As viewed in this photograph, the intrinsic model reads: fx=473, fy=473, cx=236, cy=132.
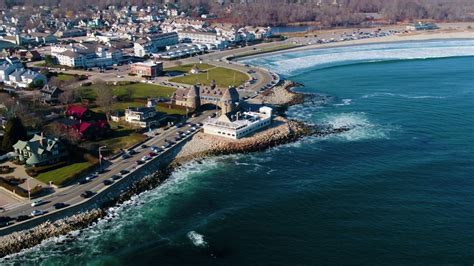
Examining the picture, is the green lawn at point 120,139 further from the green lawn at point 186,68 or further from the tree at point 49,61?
the tree at point 49,61

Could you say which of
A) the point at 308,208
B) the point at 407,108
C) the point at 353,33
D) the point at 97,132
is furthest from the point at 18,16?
the point at 308,208

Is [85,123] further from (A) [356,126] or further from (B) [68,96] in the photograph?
(A) [356,126]

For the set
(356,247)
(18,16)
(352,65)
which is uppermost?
(18,16)

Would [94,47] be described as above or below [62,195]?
above

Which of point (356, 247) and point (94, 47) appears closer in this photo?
point (356, 247)

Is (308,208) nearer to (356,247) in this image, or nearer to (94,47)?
(356,247)

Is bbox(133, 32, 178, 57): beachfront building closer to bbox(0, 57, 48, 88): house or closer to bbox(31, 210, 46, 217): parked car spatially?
bbox(0, 57, 48, 88): house

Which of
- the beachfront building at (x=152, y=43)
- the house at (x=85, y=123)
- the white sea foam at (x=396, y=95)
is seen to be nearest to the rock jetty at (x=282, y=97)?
the white sea foam at (x=396, y=95)
